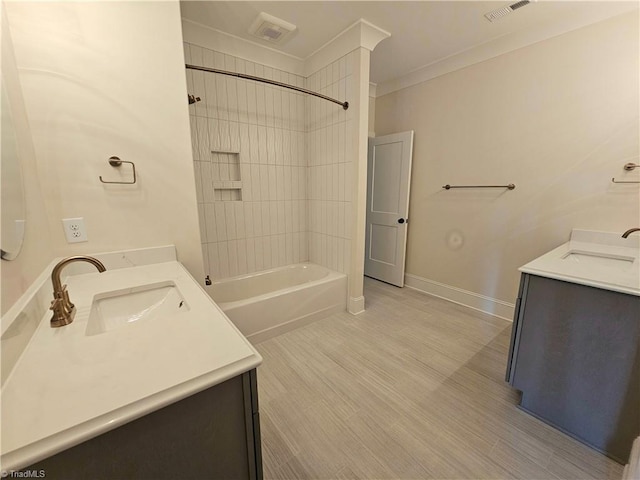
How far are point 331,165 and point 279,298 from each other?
1.39 m

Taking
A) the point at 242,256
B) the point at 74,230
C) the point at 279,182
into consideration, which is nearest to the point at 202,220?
the point at 242,256

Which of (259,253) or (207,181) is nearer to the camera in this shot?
(207,181)

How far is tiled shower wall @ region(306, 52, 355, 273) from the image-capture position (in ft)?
7.93

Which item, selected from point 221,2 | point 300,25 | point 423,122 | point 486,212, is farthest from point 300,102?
point 486,212

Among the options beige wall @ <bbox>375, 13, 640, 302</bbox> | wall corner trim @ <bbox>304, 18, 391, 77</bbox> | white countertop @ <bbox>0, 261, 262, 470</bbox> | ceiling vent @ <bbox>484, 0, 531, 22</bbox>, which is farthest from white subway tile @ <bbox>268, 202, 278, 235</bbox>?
ceiling vent @ <bbox>484, 0, 531, 22</bbox>

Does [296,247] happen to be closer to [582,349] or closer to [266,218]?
[266,218]

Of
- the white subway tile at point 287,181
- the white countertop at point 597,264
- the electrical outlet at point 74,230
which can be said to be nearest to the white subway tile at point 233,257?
the white subway tile at point 287,181

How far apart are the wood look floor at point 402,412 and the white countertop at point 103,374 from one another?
89 centimetres

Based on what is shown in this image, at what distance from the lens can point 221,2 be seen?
1847mm

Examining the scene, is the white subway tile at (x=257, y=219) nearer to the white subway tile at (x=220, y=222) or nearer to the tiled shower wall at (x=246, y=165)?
the tiled shower wall at (x=246, y=165)

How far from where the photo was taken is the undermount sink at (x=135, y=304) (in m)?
1.08

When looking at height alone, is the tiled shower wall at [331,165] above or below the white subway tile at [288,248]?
above

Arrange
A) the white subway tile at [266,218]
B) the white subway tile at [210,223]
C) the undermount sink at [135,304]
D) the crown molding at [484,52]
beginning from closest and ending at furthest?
the undermount sink at [135,304], the crown molding at [484,52], the white subway tile at [210,223], the white subway tile at [266,218]

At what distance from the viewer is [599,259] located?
63.0 inches
